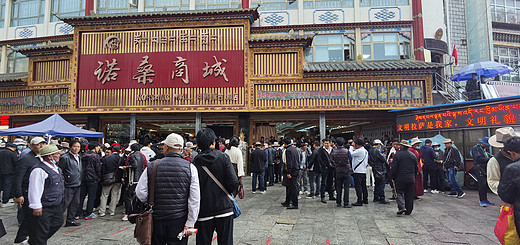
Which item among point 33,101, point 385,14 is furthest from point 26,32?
point 385,14

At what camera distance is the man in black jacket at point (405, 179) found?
666 cm

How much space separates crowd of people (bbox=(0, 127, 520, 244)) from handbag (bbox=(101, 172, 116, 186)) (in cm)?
2

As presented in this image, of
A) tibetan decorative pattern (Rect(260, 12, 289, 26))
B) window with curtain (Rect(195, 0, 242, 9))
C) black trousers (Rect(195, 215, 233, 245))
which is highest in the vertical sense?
window with curtain (Rect(195, 0, 242, 9))

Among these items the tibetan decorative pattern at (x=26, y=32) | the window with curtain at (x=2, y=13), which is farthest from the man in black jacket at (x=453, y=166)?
the window with curtain at (x=2, y=13)

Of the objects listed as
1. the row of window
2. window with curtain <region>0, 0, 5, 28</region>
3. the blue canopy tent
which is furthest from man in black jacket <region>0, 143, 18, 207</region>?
window with curtain <region>0, 0, 5, 28</region>

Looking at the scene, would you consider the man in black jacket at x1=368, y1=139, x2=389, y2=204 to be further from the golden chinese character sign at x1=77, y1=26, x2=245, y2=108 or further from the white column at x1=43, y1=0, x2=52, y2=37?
the white column at x1=43, y1=0, x2=52, y2=37

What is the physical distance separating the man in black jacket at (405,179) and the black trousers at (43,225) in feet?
22.2

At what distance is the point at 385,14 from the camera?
16.2m

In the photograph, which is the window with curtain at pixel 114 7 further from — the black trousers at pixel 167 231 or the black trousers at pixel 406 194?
the black trousers at pixel 167 231

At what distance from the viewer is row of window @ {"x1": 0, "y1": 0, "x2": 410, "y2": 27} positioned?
54.1 feet

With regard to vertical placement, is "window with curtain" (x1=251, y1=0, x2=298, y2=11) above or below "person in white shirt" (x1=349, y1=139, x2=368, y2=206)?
above

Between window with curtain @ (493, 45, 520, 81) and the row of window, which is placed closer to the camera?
the row of window

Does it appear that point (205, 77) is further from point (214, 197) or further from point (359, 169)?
point (214, 197)

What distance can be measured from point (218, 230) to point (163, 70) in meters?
12.6
